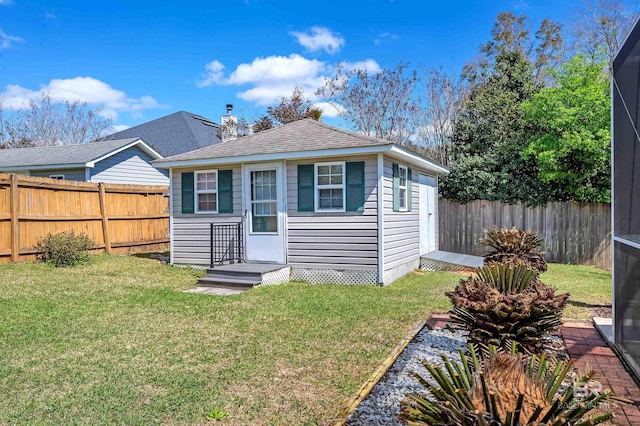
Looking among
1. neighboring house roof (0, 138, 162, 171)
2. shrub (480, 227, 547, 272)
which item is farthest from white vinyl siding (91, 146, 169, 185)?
shrub (480, 227, 547, 272)

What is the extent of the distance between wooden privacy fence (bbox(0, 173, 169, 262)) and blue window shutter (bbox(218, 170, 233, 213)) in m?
4.22

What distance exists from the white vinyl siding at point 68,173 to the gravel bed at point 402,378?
1414 centimetres

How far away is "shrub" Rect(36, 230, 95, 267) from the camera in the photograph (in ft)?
30.0

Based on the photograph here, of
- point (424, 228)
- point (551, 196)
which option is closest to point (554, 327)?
point (424, 228)

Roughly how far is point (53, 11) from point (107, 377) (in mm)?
16789

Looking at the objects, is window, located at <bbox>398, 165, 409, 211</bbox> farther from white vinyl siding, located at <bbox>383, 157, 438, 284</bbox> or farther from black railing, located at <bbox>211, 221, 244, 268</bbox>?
black railing, located at <bbox>211, 221, 244, 268</bbox>

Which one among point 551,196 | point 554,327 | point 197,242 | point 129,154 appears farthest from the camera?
point 129,154

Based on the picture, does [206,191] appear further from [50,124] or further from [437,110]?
[50,124]

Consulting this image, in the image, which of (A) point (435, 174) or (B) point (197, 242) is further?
(A) point (435, 174)

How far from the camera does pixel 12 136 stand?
27.6 meters

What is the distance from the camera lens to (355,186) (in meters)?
8.02

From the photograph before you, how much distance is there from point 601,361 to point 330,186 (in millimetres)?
5360

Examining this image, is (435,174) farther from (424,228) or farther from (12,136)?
(12,136)

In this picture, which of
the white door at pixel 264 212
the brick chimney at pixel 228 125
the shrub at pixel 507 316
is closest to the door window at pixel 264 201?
the white door at pixel 264 212
